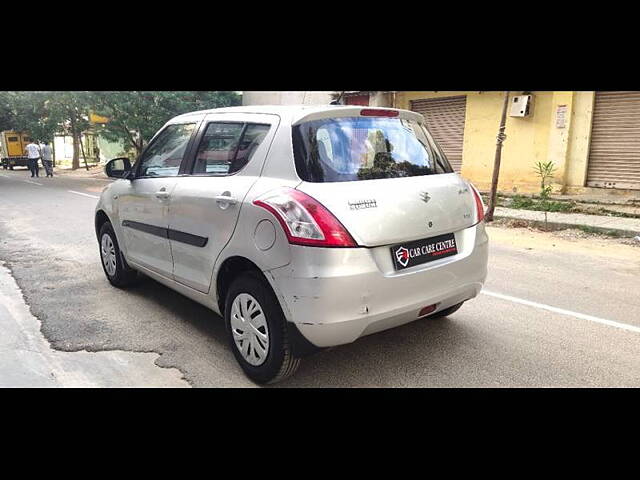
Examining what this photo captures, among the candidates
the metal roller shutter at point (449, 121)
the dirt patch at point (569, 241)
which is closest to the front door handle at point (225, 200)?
the dirt patch at point (569, 241)

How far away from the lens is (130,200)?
4625 mm

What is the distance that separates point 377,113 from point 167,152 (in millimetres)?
1846

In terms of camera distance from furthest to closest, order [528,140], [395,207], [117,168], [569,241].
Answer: [528,140] < [569,241] < [117,168] < [395,207]

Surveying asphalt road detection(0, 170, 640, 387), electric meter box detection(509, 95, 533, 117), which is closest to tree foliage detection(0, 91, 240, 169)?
electric meter box detection(509, 95, 533, 117)

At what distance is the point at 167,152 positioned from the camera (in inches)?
171

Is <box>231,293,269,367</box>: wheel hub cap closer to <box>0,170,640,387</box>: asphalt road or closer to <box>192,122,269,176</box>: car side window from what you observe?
<box>0,170,640,387</box>: asphalt road

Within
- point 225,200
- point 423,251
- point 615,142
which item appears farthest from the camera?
point 615,142

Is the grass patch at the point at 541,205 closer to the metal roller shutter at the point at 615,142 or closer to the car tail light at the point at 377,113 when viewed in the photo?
the metal roller shutter at the point at 615,142

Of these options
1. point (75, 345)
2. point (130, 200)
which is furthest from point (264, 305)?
point (130, 200)

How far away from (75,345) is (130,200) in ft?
4.32

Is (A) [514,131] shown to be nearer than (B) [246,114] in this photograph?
No

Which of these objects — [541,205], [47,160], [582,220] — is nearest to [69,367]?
[582,220]

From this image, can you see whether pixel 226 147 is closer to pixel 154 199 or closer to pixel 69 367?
pixel 154 199

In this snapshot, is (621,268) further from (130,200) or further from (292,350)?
(130,200)
